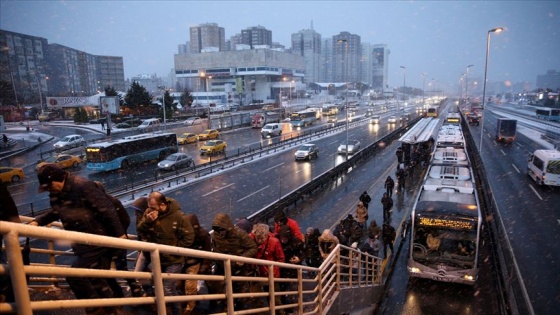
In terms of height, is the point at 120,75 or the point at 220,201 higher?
the point at 120,75

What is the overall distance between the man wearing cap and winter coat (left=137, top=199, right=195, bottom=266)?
593mm

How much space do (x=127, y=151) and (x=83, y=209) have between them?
93.8ft

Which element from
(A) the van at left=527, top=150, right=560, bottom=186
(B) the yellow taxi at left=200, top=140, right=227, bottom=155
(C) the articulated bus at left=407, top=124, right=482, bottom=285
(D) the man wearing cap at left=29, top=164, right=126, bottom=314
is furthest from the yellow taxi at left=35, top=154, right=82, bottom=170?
(A) the van at left=527, top=150, right=560, bottom=186

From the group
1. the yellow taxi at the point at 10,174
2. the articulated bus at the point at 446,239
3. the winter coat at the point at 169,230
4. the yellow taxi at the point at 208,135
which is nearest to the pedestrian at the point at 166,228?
the winter coat at the point at 169,230

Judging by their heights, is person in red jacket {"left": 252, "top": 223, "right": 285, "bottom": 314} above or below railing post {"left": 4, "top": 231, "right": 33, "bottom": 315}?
below

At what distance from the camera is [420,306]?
10.1 meters

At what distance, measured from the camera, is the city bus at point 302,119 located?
64.3 meters

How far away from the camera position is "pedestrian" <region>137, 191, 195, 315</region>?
4195 mm

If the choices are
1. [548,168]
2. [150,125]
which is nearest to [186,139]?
[150,125]

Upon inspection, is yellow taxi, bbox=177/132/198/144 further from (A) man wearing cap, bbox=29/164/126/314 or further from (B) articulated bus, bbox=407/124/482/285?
(A) man wearing cap, bbox=29/164/126/314

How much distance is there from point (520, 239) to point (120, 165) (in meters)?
27.5

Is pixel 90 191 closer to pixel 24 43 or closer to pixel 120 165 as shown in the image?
pixel 120 165

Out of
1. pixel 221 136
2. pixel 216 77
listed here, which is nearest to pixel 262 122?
pixel 221 136

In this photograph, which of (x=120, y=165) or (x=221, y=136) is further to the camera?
(x=221, y=136)
